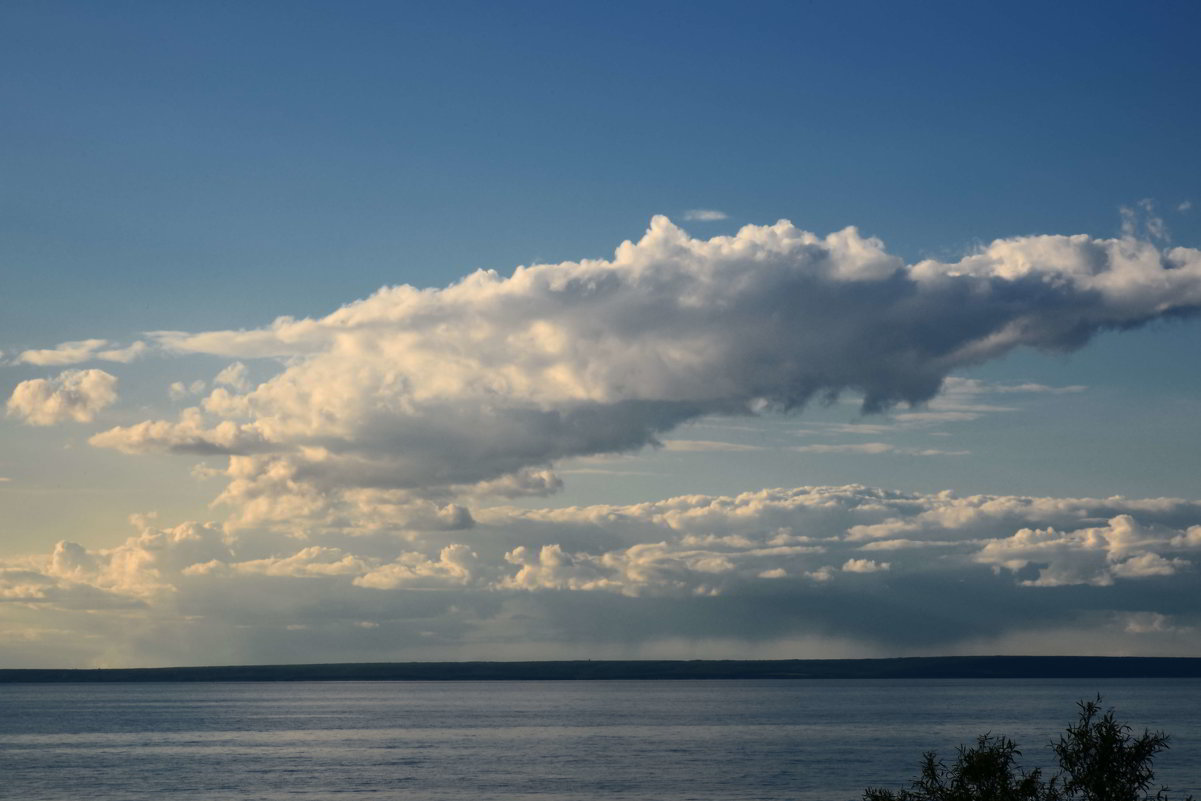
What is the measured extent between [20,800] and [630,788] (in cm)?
5635

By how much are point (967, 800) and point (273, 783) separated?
105m

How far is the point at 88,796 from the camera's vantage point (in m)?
121

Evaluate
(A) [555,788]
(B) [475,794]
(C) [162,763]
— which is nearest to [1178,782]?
(A) [555,788]

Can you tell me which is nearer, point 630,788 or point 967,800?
point 967,800

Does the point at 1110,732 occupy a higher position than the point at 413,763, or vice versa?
the point at 1110,732

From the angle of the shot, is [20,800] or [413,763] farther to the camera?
[413,763]

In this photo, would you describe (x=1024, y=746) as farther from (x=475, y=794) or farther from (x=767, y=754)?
(x=475, y=794)

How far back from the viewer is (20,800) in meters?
118

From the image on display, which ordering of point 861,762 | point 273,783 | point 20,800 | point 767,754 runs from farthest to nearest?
1. point 767,754
2. point 861,762
3. point 273,783
4. point 20,800

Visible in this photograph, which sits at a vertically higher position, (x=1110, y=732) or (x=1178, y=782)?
(x=1110, y=732)

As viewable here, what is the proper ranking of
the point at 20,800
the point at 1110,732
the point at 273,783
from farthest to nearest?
the point at 273,783 < the point at 20,800 < the point at 1110,732

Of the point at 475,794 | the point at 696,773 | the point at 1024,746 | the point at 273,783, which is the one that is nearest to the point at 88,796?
the point at 273,783

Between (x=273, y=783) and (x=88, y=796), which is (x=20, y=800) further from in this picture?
(x=273, y=783)

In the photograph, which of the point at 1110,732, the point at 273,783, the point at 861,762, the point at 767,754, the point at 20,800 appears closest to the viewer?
the point at 1110,732
